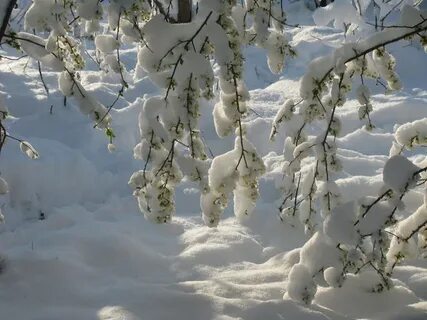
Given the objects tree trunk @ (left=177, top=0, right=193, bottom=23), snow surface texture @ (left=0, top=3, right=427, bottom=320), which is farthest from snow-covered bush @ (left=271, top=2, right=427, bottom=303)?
tree trunk @ (left=177, top=0, right=193, bottom=23)

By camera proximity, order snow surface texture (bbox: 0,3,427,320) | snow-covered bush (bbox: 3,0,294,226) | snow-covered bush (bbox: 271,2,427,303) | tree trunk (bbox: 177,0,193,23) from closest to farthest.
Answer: snow-covered bush (bbox: 3,0,294,226), snow-covered bush (bbox: 271,2,427,303), tree trunk (bbox: 177,0,193,23), snow surface texture (bbox: 0,3,427,320)

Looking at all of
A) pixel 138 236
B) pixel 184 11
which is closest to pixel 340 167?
pixel 184 11

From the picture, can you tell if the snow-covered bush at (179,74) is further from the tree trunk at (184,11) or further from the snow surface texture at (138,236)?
the snow surface texture at (138,236)

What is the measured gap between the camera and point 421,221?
2.95 metres

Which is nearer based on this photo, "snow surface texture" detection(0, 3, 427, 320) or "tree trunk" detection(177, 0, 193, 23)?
"tree trunk" detection(177, 0, 193, 23)

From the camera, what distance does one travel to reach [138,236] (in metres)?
4.61

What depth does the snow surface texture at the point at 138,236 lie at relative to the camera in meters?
3.12

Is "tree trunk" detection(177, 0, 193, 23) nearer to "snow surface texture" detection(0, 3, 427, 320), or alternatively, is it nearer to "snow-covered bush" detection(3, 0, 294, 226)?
"snow-covered bush" detection(3, 0, 294, 226)

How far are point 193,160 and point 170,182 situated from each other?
0.16m

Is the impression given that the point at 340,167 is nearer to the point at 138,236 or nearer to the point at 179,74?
the point at 179,74

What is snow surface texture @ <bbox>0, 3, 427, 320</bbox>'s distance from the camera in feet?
10.3

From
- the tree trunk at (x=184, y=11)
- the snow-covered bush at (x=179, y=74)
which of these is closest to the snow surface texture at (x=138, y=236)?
the snow-covered bush at (x=179, y=74)

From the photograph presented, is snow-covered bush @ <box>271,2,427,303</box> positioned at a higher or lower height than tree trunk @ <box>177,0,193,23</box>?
lower

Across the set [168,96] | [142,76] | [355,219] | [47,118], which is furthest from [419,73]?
[168,96]
